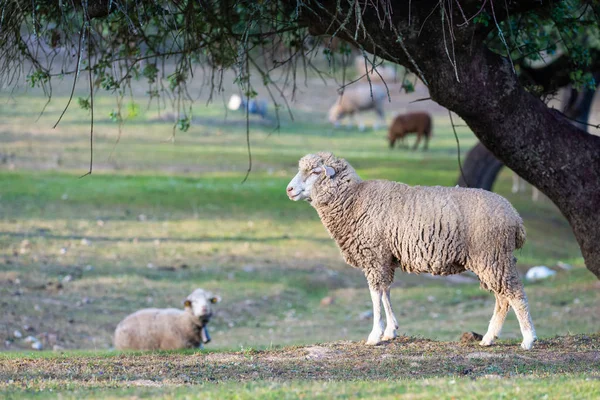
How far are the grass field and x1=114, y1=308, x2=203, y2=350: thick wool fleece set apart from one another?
18.4 inches

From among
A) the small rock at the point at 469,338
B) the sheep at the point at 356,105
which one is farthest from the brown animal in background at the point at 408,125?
the small rock at the point at 469,338

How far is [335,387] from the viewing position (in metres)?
6.47

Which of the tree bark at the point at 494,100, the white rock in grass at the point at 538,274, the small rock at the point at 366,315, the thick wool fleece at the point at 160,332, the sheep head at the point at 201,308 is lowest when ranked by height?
the small rock at the point at 366,315

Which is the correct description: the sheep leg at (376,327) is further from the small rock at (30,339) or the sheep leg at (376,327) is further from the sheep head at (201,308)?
the small rock at (30,339)

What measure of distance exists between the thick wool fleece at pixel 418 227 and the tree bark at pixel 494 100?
37.3 inches

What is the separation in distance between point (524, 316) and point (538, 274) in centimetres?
1027

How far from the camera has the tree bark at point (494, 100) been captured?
30.5ft

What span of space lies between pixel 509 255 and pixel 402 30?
7.97 feet

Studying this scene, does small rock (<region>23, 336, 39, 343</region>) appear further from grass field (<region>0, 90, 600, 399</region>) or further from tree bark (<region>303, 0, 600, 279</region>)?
tree bark (<region>303, 0, 600, 279</region>)

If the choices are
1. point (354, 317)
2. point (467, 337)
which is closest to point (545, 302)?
point (354, 317)

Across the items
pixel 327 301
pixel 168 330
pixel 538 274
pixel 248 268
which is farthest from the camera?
pixel 538 274

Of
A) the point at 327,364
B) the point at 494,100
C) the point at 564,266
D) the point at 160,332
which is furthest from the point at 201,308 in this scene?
the point at 564,266

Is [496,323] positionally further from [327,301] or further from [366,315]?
[327,301]

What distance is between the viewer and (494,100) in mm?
9406
